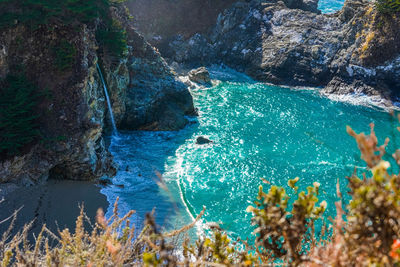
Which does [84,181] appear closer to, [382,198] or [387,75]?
[382,198]

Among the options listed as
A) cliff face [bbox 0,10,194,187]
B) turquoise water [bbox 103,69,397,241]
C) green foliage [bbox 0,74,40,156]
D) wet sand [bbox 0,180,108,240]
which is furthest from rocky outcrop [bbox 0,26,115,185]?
turquoise water [bbox 103,69,397,241]

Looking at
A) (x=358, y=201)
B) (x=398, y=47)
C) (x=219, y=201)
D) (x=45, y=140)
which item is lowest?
(x=219, y=201)

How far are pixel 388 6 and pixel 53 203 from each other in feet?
95.9

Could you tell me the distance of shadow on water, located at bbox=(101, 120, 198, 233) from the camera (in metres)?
11.1

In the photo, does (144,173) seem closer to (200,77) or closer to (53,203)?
(53,203)

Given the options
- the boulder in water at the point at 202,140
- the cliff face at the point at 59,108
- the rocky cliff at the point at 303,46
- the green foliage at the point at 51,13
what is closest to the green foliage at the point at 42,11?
the green foliage at the point at 51,13

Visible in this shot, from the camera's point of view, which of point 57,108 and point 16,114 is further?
point 57,108

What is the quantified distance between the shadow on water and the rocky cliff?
1548cm

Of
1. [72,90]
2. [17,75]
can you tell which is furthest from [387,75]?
[17,75]

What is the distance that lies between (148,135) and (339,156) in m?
10.4

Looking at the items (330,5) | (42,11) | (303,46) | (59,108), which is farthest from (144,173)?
(330,5)

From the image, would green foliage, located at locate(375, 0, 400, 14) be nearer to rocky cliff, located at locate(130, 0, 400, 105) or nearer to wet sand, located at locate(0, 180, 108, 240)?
rocky cliff, located at locate(130, 0, 400, 105)

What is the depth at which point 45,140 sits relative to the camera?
11.0 metres

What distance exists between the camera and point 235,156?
15484mm
